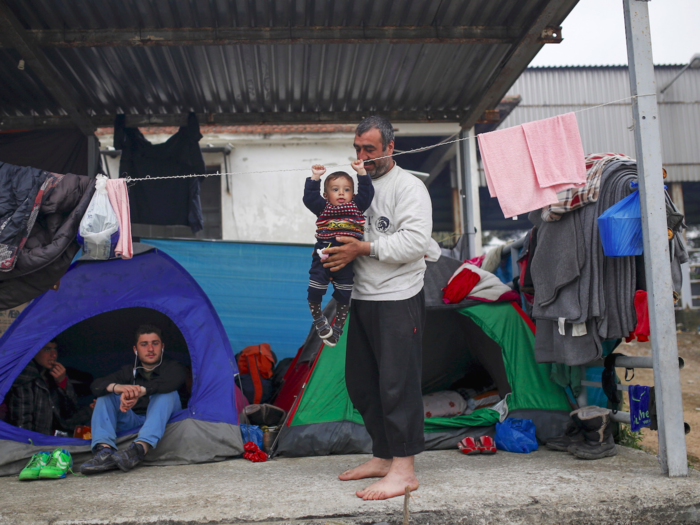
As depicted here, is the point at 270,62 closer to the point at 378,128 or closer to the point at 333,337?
the point at 378,128

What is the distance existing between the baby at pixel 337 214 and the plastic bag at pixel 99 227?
1077 millimetres

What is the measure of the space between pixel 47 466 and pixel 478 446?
2.54 meters

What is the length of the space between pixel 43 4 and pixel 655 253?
155 inches

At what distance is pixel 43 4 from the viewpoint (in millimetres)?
3645

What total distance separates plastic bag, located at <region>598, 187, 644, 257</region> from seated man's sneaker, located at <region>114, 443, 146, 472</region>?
288 cm

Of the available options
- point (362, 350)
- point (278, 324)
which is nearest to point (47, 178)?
point (362, 350)

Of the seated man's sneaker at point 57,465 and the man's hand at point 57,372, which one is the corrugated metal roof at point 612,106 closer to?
the man's hand at point 57,372

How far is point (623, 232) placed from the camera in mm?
2893

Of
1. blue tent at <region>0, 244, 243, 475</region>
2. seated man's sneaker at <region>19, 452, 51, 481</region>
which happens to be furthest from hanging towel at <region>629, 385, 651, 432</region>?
seated man's sneaker at <region>19, 452, 51, 481</region>

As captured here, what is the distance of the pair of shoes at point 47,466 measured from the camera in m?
3.14

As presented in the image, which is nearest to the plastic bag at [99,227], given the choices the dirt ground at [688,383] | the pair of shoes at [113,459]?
the pair of shoes at [113,459]

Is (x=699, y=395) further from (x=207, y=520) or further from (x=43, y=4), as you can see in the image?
(x=43, y=4)

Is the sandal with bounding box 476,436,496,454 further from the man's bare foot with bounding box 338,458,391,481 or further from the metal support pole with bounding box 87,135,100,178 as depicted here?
the metal support pole with bounding box 87,135,100,178

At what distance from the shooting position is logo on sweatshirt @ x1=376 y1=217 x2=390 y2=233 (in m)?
2.78
